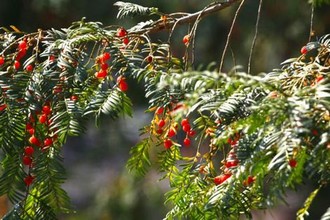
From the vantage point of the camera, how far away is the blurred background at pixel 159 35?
300 centimetres

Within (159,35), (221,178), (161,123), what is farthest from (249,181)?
(159,35)

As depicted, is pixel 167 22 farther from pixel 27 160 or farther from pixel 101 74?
pixel 27 160

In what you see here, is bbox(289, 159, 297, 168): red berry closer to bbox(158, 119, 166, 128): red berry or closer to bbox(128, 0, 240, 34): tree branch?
bbox(158, 119, 166, 128): red berry

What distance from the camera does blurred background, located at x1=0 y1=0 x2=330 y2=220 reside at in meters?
3.00

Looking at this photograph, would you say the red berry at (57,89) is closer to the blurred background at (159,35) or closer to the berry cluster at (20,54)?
the berry cluster at (20,54)

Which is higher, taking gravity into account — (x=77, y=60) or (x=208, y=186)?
(x=77, y=60)

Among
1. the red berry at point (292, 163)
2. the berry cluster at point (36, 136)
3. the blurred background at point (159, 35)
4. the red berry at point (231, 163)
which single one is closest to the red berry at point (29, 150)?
the berry cluster at point (36, 136)

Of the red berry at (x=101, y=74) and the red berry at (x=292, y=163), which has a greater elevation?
the red berry at (x=292, y=163)

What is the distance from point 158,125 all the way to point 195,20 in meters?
0.18

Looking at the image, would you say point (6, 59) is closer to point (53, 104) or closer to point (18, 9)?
point (53, 104)

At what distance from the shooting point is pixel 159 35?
3105mm

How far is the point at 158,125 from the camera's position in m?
1.01

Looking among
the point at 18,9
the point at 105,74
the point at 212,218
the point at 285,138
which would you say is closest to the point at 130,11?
the point at 105,74

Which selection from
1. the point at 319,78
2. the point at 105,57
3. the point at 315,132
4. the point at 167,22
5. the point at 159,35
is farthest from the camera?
the point at 159,35
